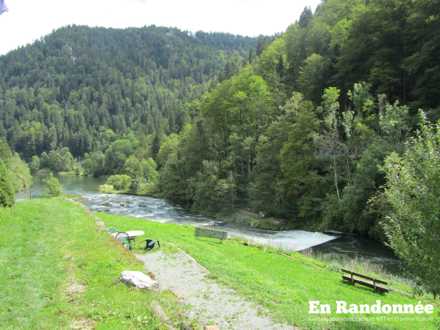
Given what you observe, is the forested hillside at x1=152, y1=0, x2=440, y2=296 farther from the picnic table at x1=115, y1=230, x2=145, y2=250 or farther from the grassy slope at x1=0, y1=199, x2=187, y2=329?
the grassy slope at x1=0, y1=199, x2=187, y2=329

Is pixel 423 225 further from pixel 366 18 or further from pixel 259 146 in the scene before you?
pixel 366 18

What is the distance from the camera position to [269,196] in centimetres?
4616

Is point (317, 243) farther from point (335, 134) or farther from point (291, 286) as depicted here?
point (291, 286)

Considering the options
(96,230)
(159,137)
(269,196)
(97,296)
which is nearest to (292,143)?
(269,196)

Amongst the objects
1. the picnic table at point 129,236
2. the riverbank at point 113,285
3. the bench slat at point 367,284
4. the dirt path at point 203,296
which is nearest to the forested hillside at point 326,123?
the bench slat at point 367,284

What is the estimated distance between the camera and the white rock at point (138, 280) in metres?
11.9

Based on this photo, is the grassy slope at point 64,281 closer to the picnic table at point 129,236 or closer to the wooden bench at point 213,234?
the picnic table at point 129,236

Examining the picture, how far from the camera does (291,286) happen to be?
14242 mm

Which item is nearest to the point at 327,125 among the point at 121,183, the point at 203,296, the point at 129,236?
the point at 129,236

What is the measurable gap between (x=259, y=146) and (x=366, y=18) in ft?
72.6

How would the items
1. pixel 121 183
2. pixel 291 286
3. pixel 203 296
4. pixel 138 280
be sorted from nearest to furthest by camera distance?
pixel 203 296, pixel 138 280, pixel 291 286, pixel 121 183

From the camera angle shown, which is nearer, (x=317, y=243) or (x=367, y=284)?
(x=367, y=284)

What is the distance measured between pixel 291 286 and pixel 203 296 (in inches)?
169

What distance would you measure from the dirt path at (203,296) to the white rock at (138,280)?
1.57ft
